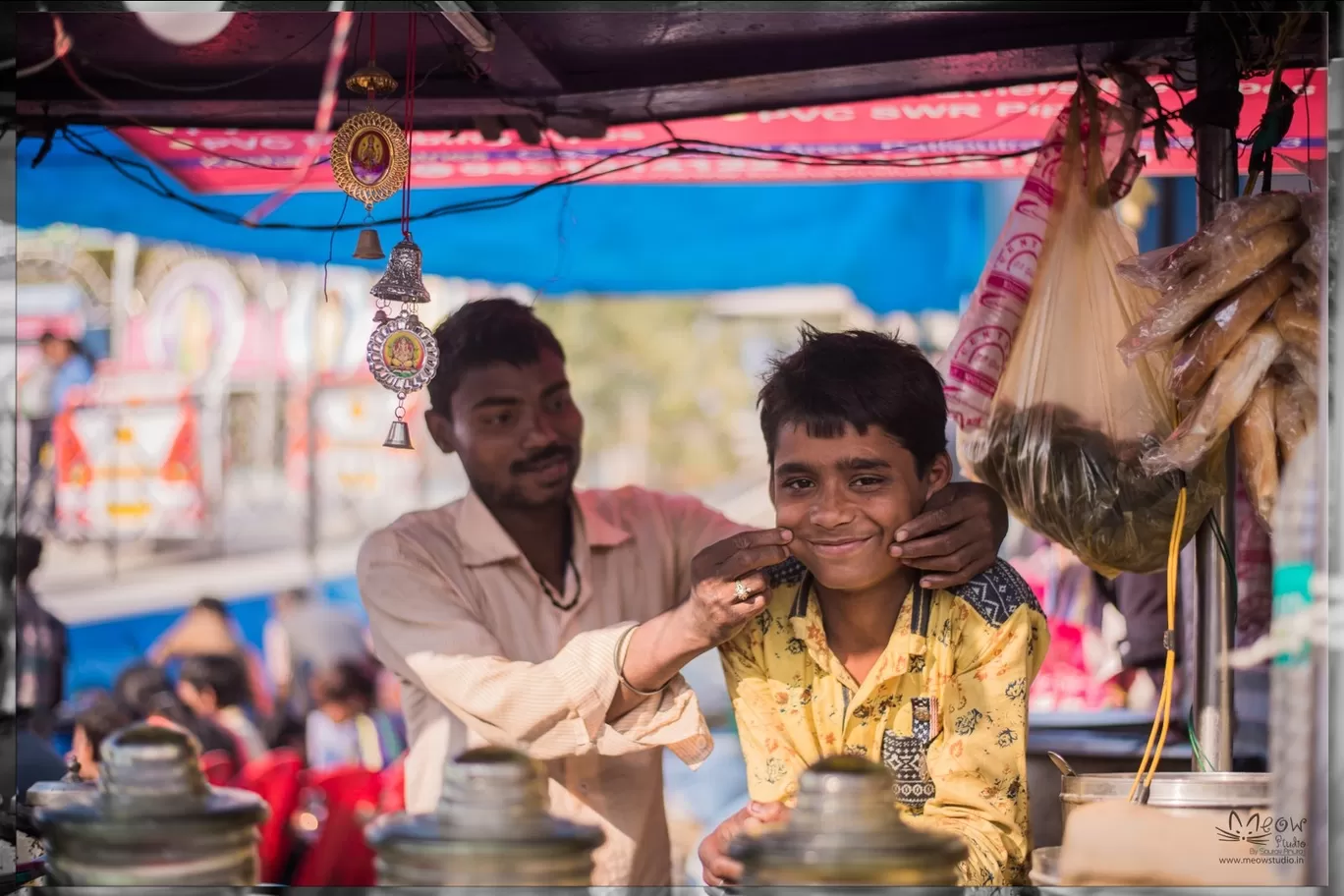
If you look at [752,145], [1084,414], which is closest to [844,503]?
[1084,414]

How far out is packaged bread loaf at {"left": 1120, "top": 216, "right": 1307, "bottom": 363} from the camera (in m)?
1.88

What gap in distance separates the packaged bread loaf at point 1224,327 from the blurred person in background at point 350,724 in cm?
364

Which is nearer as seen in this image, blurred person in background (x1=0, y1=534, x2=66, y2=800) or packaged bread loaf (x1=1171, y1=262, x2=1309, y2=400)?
blurred person in background (x1=0, y1=534, x2=66, y2=800)

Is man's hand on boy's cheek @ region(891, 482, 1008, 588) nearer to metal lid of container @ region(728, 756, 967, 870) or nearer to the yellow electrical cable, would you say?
the yellow electrical cable

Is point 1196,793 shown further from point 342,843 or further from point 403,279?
point 403,279

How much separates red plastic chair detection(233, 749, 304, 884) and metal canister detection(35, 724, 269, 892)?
0.09m

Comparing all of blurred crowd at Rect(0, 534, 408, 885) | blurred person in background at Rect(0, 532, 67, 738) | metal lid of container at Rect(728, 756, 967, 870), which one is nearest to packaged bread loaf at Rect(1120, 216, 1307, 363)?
metal lid of container at Rect(728, 756, 967, 870)

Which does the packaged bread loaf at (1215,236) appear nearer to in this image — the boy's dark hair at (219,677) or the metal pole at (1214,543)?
the metal pole at (1214,543)

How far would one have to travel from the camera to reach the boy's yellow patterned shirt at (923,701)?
1.93 metres

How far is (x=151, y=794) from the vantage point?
1.50 m

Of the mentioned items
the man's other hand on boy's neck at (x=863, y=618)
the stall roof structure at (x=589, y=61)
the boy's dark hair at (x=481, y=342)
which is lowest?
the man's other hand on boy's neck at (x=863, y=618)

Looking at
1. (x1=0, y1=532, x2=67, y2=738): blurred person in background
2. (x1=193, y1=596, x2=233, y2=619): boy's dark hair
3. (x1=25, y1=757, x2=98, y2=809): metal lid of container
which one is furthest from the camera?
(x1=193, y1=596, x2=233, y2=619): boy's dark hair

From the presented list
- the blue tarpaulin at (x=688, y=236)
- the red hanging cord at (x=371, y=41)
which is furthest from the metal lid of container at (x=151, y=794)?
the blue tarpaulin at (x=688, y=236)

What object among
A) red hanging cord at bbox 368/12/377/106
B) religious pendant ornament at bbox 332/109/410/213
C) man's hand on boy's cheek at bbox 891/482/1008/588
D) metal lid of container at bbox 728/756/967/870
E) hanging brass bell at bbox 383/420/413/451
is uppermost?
red hanging cord at bbox 368/12/377/106
